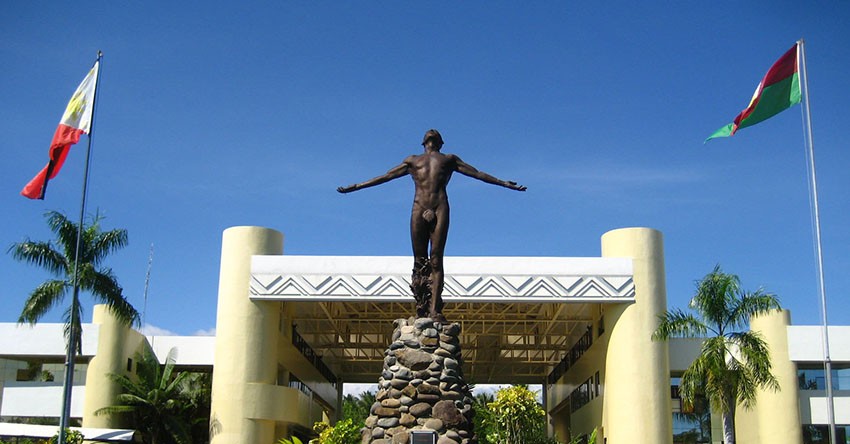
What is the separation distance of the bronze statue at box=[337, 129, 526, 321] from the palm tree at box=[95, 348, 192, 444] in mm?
23149

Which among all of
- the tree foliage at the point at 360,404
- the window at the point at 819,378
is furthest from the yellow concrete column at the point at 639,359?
the tree foliage at the point at 360,404

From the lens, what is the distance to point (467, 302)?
114 feet

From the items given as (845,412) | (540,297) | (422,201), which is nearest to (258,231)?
(540,297)

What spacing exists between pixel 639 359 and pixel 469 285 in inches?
261

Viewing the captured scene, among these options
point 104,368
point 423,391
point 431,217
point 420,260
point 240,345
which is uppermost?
point 431,217

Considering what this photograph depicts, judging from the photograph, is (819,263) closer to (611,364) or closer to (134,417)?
(611,364)

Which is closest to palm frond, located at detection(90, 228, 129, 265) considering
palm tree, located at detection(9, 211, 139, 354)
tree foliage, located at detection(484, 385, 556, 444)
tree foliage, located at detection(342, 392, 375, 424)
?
palm tree, located at detection(9, 211, 139, 354)

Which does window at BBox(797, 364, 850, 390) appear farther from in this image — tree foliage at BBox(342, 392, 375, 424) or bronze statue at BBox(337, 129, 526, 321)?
tree foliage at BBox(342, 392, 375, 424)

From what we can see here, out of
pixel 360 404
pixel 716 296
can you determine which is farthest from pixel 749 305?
pixel 360 404

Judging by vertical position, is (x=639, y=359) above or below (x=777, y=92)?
below

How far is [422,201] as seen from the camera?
16.6 metres

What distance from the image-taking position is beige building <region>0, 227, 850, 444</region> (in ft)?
109

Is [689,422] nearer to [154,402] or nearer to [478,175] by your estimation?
[154,402]

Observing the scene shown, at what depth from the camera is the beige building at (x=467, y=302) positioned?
33.4 m
